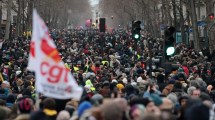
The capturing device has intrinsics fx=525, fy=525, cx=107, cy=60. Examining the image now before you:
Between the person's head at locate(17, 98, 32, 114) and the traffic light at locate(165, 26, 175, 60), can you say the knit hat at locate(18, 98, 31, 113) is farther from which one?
the traffic light at locate(165, 26, 175, 60)

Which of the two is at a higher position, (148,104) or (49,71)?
(49,71)

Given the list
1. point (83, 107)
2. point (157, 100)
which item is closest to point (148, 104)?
point (157, 100)

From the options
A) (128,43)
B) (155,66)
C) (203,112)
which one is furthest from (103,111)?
(128,43)

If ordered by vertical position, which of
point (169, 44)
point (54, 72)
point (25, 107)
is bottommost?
point (25, 107)

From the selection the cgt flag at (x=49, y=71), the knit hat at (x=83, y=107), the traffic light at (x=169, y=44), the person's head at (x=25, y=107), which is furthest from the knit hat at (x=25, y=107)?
the traffic light at (x=169, y=44)

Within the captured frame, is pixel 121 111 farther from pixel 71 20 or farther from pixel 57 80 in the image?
pixel 71 20

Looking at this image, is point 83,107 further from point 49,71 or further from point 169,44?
point 169,44

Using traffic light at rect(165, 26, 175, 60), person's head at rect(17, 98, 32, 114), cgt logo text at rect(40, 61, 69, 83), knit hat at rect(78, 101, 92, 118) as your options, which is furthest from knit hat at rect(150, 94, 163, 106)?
traffic light at rect(165, 26, 175, 60)

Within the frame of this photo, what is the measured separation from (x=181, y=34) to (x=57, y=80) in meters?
34.9

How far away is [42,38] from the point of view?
8.25 m

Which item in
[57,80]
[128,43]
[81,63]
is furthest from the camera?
[128,43]

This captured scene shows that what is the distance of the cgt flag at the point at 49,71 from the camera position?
8.04m

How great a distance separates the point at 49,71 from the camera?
26.6ft

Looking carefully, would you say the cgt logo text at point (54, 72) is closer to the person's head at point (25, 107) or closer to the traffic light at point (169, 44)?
the person's head at point (25, 107)
